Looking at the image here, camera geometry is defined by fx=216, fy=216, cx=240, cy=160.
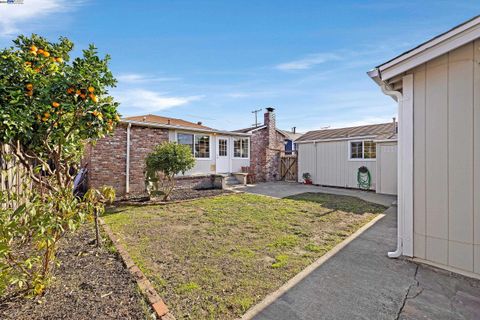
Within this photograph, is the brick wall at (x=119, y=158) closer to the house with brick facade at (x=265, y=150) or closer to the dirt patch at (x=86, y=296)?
the dirt patch at (x=86, y=296)

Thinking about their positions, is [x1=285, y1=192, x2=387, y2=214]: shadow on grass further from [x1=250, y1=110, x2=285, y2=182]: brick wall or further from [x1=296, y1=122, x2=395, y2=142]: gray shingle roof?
[x1=250, y1=110, x2=285, y2=182]: brick wall

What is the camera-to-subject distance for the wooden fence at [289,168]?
52.6 feet

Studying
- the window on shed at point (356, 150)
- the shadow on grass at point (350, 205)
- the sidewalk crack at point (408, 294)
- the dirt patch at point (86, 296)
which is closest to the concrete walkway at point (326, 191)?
the shadow on grass at point (350, 205)

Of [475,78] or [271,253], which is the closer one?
[475,78]

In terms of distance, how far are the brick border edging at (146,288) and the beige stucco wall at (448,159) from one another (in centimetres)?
391

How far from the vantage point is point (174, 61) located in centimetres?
962

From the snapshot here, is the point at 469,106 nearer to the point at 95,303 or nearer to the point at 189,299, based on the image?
the point at 189,299

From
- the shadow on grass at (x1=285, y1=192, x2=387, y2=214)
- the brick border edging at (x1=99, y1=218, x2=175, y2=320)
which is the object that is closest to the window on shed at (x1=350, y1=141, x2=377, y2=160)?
the shadow on grass at (x1=285, y1=192, x2=387, y2=214)

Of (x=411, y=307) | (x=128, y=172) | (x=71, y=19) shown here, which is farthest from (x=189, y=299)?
(x=128, y=172)

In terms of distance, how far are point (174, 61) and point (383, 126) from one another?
12022mm

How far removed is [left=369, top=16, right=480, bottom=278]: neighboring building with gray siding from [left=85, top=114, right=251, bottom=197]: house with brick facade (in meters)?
8.21

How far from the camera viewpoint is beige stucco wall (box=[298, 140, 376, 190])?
12.4m

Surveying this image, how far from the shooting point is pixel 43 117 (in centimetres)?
254

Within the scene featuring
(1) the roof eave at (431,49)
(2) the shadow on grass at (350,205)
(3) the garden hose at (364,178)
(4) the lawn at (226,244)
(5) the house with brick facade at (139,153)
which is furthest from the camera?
(3) the garden hose at (364,178)
